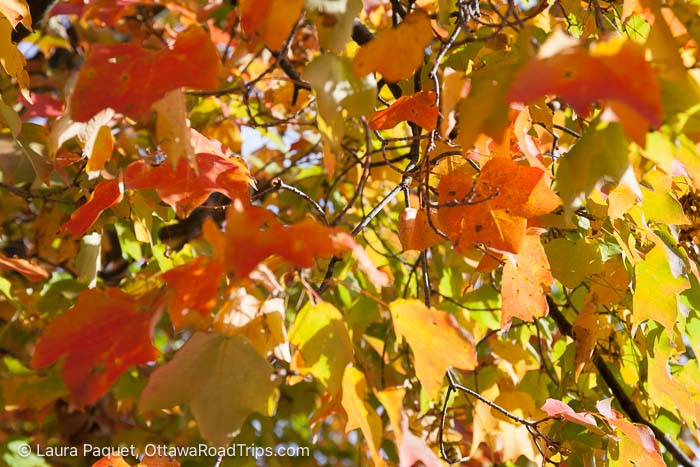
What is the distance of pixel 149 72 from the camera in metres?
0.89

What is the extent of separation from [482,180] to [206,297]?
469 mm

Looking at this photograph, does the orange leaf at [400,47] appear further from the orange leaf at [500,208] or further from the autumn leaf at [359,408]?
the autumn leaf at [359,408]

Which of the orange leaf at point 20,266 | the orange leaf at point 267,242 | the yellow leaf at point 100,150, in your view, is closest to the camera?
the orange leaf at point 267,242

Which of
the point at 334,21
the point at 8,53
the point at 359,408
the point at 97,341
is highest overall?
the point at 334,21

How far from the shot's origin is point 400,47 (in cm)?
97

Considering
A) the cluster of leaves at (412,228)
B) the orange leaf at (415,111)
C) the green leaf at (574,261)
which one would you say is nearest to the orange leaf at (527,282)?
the cluster of leaves at (412,228)

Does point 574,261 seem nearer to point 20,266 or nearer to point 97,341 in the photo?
point 97,341

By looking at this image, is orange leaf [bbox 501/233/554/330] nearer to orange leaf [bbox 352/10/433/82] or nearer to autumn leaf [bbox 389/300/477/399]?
autumn leaf [bbox 389/300/477/399]

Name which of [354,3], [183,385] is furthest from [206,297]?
[354,3]

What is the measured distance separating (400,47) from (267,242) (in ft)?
1.23

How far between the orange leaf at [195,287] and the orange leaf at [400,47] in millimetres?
335

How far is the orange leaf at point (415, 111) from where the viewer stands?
1158mm

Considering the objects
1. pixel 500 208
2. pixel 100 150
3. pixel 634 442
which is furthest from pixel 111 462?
pixel 634 442

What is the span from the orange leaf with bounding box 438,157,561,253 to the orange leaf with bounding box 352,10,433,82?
20 cm
